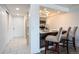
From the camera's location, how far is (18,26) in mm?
11250

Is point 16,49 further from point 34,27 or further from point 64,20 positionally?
point 64,20

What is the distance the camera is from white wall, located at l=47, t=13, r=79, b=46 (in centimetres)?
610

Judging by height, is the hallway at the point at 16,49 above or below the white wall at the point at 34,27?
below

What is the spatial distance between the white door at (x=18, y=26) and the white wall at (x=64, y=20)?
160 inches

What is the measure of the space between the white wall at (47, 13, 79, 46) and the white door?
4075mm

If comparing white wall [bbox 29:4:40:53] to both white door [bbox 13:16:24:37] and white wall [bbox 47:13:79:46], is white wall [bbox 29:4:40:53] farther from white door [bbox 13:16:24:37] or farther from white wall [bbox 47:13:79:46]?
white door [bbox 13:16:24:37]

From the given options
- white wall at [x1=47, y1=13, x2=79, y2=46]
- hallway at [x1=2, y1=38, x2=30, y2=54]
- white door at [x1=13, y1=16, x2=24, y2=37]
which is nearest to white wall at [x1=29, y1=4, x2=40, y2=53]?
hallway at [x1=2, y1=38, x2=30, y2=54]

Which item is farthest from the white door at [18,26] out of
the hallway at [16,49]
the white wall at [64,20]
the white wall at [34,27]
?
the white wall at [34,27]

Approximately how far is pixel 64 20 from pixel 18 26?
569cm

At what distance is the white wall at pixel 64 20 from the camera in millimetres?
6099

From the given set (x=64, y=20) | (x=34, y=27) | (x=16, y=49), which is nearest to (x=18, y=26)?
(x=64, y=20)

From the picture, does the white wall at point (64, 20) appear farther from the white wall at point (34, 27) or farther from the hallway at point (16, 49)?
the white wall at point (34, 27)
